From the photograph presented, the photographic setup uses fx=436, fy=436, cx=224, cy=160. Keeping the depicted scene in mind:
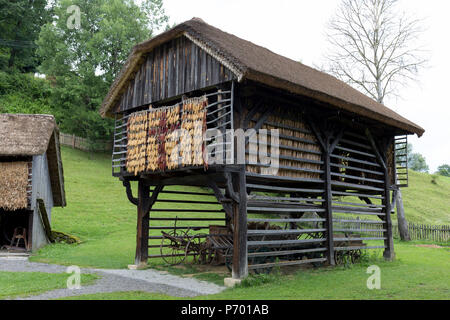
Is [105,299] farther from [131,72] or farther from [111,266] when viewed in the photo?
[131,72]

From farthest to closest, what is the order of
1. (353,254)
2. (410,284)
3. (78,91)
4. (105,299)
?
(78,91), (353,254), (410,284), (105,299)

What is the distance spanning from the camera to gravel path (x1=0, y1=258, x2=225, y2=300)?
31.3 feet

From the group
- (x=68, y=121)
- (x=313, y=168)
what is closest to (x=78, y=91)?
(x=68, y=121)

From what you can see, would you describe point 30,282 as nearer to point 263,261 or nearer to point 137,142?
point 137,142

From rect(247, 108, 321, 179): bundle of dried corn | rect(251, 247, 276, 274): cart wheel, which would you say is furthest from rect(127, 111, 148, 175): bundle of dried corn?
rect(251, 247, 276, 274): cart wheel

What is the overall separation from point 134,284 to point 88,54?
110 ft

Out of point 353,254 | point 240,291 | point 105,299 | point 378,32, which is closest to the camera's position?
point 105,299

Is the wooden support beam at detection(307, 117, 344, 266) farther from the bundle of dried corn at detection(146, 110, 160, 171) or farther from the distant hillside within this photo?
the distant hillside

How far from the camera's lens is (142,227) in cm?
1382

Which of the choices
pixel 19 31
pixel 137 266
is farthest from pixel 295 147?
pixel 19 31

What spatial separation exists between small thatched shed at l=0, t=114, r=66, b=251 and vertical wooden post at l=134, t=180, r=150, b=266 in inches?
245

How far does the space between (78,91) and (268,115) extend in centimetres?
3108

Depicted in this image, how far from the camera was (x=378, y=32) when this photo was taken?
1094 inches

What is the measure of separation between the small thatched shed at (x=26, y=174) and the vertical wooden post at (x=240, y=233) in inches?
412
